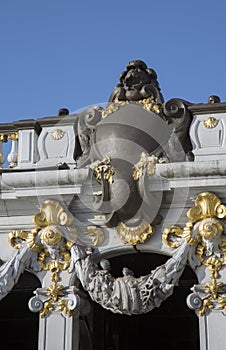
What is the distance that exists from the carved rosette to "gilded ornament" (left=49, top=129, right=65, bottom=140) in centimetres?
316

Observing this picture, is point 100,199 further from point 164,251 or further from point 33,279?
point 33,279

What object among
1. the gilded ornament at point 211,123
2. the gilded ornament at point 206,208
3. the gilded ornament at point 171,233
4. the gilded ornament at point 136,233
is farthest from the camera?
the gilded ornament at point 211,123

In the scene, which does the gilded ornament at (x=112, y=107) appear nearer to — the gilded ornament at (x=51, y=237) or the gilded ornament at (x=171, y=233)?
the gilded ornament at (x=51, y=237)

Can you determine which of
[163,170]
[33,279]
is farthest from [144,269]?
[163,170]

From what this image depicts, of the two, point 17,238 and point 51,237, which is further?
point 17,238

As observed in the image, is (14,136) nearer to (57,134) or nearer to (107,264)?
(57,134)

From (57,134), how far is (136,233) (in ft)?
9.11

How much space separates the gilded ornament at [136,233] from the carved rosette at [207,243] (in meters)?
0.39

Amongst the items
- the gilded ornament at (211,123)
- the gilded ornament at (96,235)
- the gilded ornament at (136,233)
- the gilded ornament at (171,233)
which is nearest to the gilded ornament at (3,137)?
the gilded ornament at (96,235)

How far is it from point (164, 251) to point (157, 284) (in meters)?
0.82

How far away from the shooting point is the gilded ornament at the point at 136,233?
17.0m

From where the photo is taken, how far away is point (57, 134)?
18172 millimetres

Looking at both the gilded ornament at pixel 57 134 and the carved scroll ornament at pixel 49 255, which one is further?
the gilded ornament at pixel 57 134

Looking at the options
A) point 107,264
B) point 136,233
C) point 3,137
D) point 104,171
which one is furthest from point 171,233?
point 3,137
